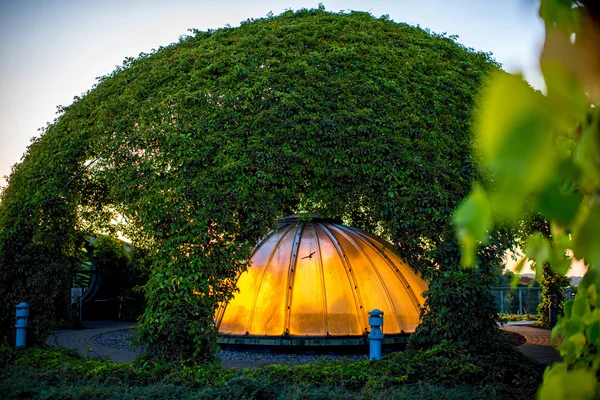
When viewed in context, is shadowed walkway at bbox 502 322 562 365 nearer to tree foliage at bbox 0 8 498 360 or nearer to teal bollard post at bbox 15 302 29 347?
tree foliage at bbox 0 8 498 360

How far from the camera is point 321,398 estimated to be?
6332mm

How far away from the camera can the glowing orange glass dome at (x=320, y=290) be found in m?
11.5

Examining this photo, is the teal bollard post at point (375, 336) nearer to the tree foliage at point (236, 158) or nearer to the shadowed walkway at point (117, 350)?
the tree foliage at point (236, 158)

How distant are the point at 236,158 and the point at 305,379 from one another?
11.2 feet

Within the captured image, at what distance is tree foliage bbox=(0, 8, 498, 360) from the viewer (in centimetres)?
823

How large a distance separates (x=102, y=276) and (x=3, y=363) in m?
11.8

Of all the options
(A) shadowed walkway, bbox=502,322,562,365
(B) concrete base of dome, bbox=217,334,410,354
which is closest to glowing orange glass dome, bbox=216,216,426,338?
(B) concrete base of dome, bbox=217,334,410,354

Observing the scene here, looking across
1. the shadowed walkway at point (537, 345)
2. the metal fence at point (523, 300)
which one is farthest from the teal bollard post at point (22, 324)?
the metal fence at point (523, 300)

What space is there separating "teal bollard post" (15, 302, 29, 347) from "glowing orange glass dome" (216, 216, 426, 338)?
3.97 m

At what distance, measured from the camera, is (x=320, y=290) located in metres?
11.7

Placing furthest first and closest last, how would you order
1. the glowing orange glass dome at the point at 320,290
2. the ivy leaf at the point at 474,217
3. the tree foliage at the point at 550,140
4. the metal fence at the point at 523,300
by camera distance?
the metal fence at the point at 523,300
the glowing orange glass dome at the point at 320,290
the ivy leaf at the point at 474,217
the tree foliage at the point at 550,140

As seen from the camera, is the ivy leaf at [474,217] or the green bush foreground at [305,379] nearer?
the ivy leaf at [474,217]

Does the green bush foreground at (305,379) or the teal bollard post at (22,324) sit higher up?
the teal bollard post at (22,324)

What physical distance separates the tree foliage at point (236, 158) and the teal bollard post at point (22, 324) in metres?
0.35
